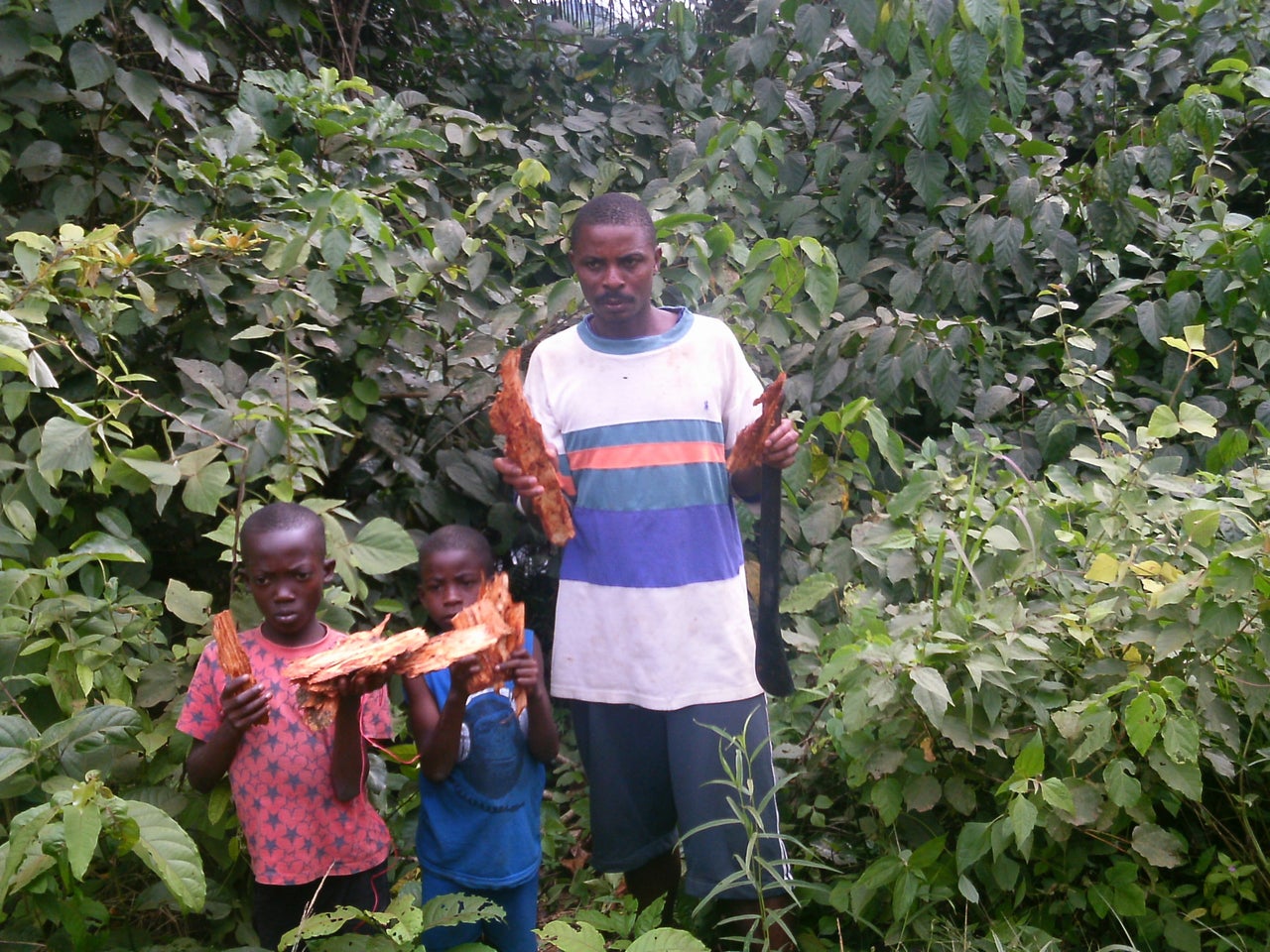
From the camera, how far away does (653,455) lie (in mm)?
2064

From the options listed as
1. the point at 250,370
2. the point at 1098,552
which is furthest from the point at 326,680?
the point at 1098,552

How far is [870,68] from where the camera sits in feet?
12.3

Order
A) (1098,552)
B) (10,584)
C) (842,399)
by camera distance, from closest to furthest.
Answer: (10,584), (1098,552), (842,399)

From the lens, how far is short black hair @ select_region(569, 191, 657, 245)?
6.75ft

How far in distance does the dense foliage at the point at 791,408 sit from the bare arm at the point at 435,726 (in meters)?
0.29

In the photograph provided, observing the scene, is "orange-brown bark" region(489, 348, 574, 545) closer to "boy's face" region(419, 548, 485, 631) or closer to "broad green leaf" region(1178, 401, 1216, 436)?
"boy's face" region(419, 548, 485, 631)

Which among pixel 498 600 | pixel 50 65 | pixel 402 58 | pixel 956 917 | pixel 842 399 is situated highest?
pixel 50 65

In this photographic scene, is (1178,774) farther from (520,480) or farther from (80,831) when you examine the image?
(80,831)

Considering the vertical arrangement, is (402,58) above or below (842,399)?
above

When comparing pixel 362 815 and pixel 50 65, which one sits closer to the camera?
pixel 362 815

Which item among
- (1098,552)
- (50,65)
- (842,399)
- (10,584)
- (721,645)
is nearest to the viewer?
(10,584)

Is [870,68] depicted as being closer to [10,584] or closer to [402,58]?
[402,58]

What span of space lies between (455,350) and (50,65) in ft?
4.55

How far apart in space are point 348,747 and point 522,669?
326mm
